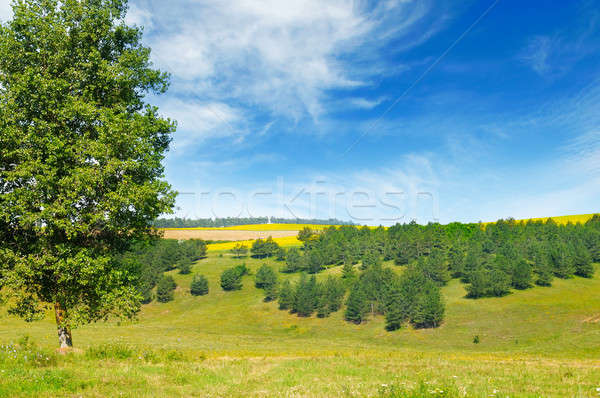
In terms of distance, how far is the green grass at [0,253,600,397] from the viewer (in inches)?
473

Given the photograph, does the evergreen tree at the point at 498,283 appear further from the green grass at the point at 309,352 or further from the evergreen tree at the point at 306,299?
the evergreen tree at the point at 306,299

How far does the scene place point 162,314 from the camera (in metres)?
135

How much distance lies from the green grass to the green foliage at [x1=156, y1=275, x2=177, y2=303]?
3448mm

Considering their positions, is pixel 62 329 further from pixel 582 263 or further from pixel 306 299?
pixel 582 263

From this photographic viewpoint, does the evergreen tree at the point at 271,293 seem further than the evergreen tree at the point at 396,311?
Yes

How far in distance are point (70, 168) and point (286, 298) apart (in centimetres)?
12154

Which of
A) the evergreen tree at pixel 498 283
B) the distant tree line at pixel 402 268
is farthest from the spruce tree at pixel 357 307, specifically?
the evergreen tree at pixel 498 283

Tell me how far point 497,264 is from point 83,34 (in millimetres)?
143706

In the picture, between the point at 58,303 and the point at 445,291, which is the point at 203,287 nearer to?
the point at 445,291

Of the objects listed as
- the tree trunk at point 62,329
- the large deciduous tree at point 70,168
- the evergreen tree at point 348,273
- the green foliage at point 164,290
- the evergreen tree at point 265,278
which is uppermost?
the large deciduous tree at point 70,168

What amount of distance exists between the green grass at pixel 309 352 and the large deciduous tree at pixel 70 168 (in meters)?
3.01

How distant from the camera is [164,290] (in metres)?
148

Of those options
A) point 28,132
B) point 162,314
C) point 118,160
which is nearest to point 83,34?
point 28,132

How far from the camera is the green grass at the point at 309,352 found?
12.0 m
